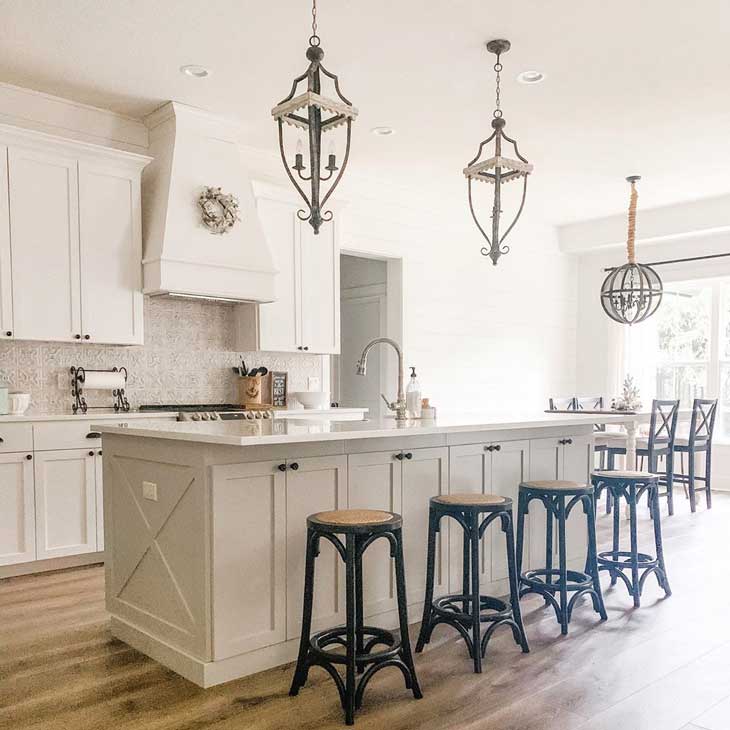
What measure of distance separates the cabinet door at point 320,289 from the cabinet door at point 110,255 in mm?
1391

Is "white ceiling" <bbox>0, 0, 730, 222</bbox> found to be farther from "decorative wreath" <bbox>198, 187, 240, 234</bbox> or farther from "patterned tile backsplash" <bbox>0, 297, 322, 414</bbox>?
"patterned tile backsplash" <bbox>0, 297, 322, 414</bbox>

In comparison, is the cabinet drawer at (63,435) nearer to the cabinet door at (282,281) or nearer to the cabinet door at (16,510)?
the cabinet door at (16,510)

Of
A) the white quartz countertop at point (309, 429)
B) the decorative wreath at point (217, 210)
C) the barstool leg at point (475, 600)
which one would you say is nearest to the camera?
the white quartz countertop at point (309, 429)

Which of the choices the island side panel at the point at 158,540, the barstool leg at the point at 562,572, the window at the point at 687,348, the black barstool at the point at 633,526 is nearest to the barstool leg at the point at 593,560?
the barstool leg at the point at 562,572

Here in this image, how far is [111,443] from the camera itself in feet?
10.7

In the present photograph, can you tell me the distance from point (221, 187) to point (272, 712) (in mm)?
3645

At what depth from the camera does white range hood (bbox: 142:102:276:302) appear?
4.88m

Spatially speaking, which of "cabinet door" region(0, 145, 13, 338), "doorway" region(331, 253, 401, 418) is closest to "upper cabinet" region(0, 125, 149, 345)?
"cabinet door" region(0, 145, 13, 338)

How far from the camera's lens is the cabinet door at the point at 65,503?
171 inches

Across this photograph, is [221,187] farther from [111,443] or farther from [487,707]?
[487,707]

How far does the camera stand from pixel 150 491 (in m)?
2.99

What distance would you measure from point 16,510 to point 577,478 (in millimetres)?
3202

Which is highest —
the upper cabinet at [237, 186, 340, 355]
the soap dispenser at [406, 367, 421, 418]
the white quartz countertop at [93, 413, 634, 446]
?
the upper cabinet at [237, 186, 340, 355]

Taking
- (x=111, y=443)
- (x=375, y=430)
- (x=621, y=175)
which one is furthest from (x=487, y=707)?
(x=621, y=175)
